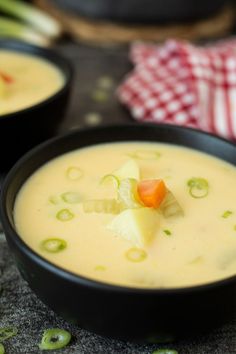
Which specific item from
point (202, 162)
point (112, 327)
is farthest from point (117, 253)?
point (202, 162)

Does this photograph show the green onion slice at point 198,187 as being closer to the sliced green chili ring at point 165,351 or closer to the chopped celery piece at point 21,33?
the sliced green chili ring at point 165,351

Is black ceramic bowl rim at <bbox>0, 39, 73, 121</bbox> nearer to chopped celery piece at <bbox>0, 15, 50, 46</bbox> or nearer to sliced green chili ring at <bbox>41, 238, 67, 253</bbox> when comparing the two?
chopped celery piece at <bbox>0, 15, 50, 46</bbox>

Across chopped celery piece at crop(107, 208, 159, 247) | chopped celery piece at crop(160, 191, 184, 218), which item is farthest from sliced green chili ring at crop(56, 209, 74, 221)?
chopped celery piece at crop(160, 191, 184, 218)

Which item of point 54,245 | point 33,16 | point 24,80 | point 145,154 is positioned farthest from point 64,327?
point 33,16

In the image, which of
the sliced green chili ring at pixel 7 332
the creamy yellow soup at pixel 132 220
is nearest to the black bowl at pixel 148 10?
the creamy yellow soup at pixel 132 220

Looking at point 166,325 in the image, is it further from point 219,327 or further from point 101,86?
point 101,86

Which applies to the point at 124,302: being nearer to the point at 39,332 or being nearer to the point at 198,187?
the point at 39,332
